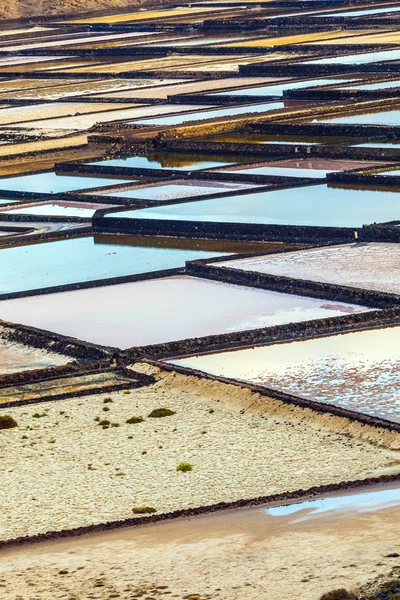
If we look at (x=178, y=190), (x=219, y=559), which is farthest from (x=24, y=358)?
(x=178, y=190)

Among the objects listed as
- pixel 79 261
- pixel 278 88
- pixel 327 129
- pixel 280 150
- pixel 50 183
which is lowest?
pixel 79 261

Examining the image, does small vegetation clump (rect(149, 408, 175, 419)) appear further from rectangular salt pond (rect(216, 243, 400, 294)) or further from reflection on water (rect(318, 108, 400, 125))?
reflection on water (rect(318, 108, 400, 125))

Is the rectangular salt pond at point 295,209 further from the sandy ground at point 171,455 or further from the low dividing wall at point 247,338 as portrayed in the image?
Result: the sandy ground at point 171,455

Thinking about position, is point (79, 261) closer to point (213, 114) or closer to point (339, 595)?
point (339, 595)

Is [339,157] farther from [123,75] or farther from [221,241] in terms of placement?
[123,75]

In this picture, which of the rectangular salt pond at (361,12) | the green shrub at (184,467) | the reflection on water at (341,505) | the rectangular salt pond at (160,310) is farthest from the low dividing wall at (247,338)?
the rectangular salt pond at (361,12)

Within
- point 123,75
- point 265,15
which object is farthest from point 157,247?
point 265,15
